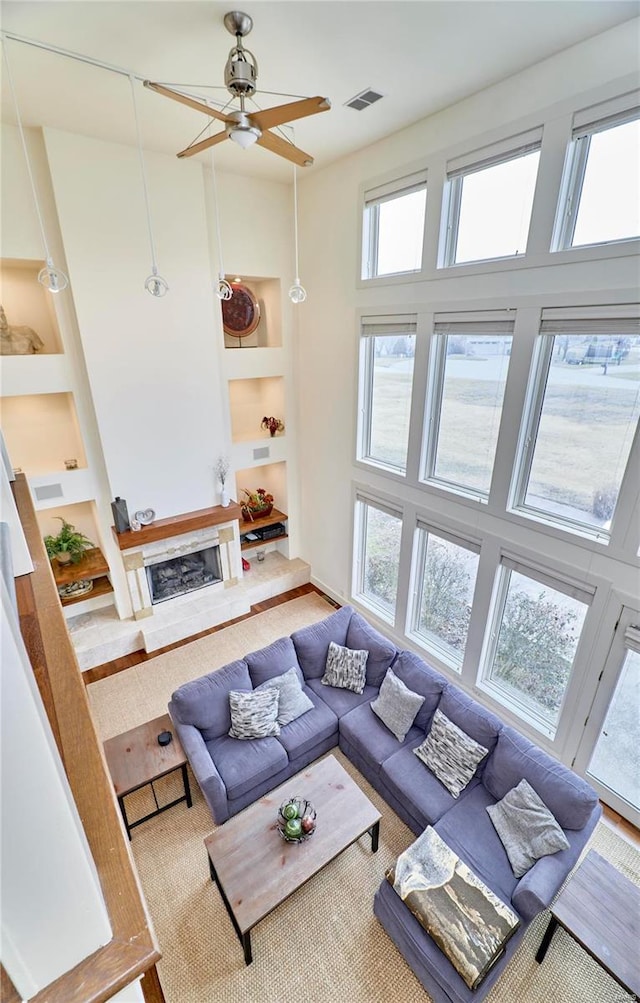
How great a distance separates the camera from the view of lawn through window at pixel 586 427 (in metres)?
2.97

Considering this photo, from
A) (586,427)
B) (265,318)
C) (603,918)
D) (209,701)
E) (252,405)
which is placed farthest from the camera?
(252,405)

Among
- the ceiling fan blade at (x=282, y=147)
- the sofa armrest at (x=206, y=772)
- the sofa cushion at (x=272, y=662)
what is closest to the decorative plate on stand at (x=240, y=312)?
the ceiling fan blade at (x=282, y=147)

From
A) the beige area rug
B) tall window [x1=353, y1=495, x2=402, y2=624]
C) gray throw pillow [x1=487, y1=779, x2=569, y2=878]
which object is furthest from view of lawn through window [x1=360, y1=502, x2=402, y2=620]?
gray throw pillow [x1=487, y1=779, x2=569, y2=878]

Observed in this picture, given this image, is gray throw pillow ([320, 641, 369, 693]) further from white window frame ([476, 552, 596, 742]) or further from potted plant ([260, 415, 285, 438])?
potted plant ([260, 415, 285, 438])

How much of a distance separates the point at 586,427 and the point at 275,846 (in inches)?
141

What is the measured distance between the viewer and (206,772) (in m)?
3.22

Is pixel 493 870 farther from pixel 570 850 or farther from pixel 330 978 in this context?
Result: pixel 330 978

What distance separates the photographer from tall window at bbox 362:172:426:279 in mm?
4008

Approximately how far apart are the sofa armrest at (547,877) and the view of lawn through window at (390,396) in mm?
3222

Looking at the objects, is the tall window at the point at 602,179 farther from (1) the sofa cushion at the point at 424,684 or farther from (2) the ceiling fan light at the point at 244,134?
(1) the sofa cushion at the point at 424,684

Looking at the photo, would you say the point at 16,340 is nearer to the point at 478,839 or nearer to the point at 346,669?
the point at 346,669

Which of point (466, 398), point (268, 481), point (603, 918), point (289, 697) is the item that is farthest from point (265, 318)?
point (603, 918)

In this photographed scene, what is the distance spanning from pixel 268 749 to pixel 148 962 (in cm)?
305

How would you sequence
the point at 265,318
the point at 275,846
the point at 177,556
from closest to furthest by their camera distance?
1. the point at 275,846
2. the point at 177,556
3. the point at 265,318
